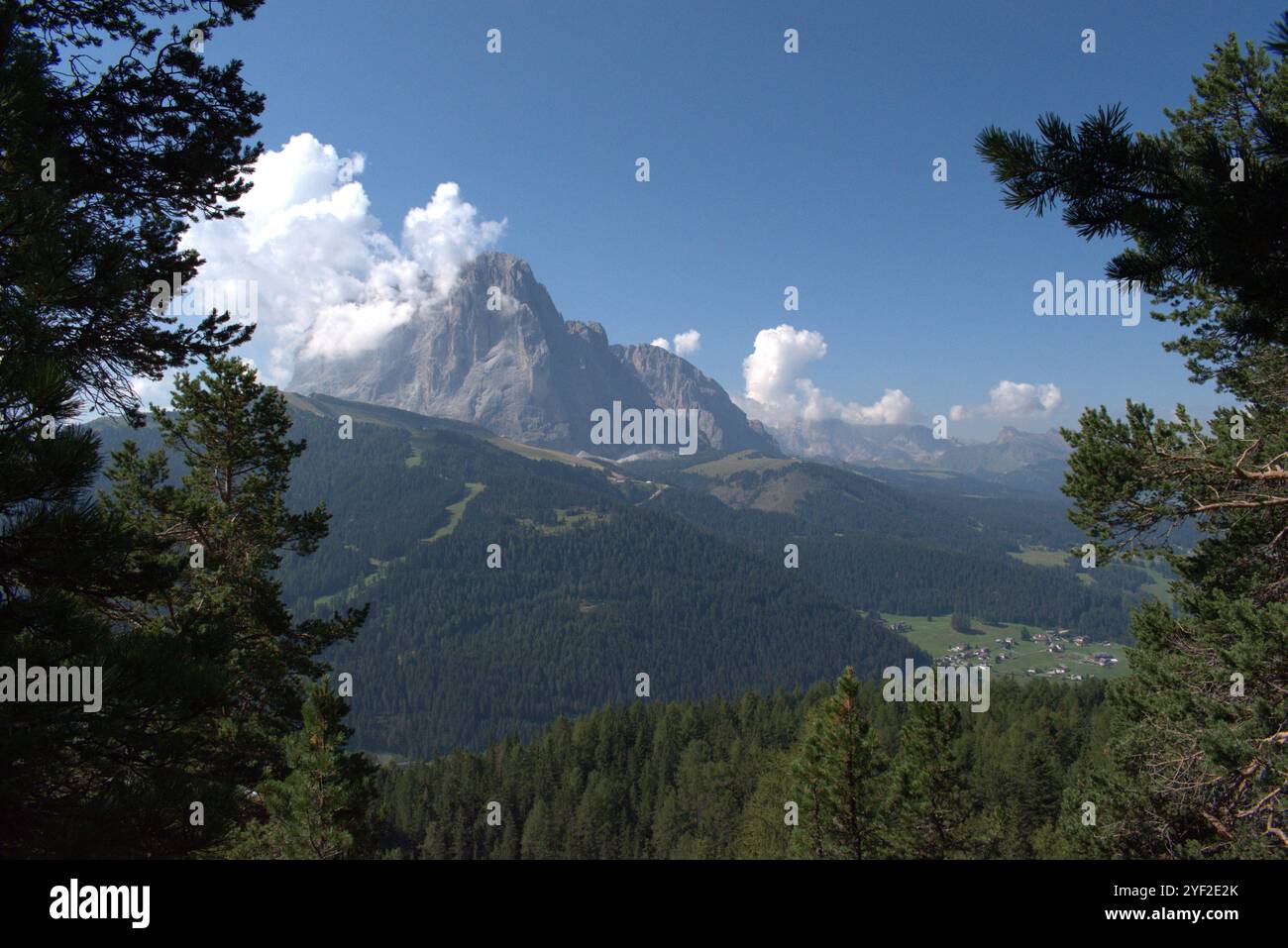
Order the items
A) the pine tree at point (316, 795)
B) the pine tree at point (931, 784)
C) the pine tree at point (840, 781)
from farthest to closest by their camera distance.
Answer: the pine tree at point (931, 784) → the pine tree at point (840, 781) → the pine tree at point (316, 795)

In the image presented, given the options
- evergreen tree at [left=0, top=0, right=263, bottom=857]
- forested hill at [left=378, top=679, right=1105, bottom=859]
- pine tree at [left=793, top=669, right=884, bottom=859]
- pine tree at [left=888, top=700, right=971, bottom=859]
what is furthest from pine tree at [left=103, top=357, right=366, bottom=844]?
forested hill at [left=378, top=679, right=1105, bottom=859]

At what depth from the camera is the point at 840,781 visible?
64.2 ft

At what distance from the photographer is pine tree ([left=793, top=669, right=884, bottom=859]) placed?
63.9ft

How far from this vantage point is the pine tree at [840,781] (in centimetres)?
1948

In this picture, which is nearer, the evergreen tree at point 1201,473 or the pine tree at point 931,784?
the evergreen tree at point 1201,473

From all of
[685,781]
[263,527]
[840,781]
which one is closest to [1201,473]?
[840,781]

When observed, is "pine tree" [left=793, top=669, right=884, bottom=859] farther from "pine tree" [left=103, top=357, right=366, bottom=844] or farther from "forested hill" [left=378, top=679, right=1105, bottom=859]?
"pine tree" [left=103, top=357, right=366, bottom=844]

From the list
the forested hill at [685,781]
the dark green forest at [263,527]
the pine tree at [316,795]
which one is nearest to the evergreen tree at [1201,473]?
the dark green forest at [263,527]

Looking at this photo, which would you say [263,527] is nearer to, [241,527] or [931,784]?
[241,527]

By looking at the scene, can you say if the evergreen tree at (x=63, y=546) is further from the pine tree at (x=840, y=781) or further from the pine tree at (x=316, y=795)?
the pine tree at (x=840, y=781)
